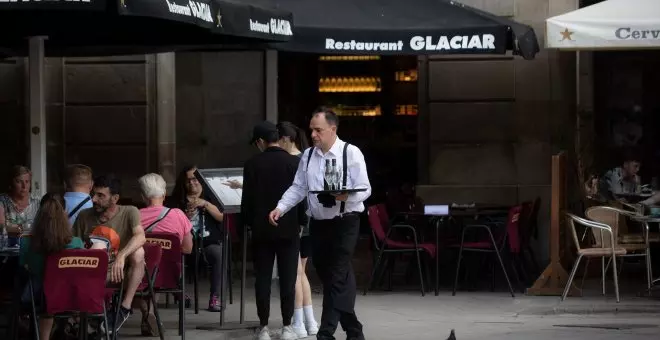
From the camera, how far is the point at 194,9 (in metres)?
11.2

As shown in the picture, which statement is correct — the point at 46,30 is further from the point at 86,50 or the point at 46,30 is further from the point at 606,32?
the point at 606,32

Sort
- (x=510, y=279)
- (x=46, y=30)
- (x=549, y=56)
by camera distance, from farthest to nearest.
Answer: (x=549, y=56) → (x=510, y=279) → (x=46, y=30)

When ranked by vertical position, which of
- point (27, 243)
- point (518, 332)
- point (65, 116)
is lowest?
point (518, 332)

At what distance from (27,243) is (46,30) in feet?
11.7

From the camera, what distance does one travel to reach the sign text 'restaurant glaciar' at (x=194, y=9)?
10.7 m

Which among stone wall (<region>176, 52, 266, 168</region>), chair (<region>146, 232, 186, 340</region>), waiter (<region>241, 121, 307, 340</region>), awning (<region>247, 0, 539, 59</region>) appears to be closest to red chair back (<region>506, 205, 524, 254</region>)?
awning (<region>247, 0, 539, 59</region>)

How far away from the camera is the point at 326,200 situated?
10.4 metres

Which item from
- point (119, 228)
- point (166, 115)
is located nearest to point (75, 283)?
point (119, 228)

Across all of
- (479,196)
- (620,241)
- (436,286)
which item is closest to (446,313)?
(436,286)

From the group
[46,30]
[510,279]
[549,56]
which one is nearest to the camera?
[46,30]

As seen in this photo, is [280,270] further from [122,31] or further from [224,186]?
[122,31]

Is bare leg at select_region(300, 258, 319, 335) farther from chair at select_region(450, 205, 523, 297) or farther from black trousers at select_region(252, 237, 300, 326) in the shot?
chair at select_region(450, 205, 523, 297)

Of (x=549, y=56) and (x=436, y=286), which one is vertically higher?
(x=549, y=56)

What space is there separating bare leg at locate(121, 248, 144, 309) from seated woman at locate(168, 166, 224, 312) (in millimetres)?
2601
